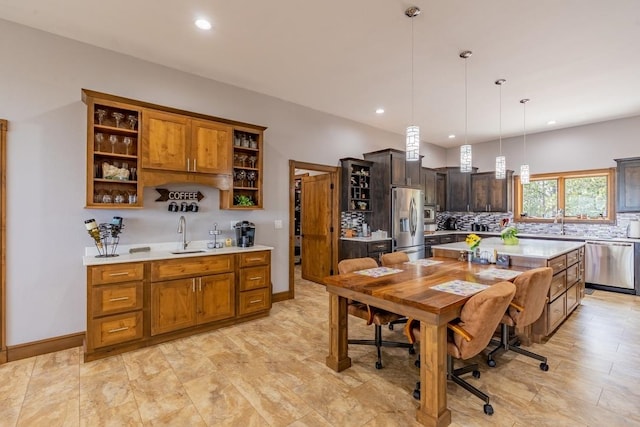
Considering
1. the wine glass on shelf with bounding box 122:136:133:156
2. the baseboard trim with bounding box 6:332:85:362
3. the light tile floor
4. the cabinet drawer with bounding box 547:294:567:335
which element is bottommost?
the light tile floor

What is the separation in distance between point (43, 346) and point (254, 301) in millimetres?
2070

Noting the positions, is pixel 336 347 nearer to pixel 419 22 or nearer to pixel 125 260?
pixel 125 260

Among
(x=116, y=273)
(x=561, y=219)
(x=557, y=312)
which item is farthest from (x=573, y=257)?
(x=116, y=273)

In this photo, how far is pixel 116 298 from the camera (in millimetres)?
2938

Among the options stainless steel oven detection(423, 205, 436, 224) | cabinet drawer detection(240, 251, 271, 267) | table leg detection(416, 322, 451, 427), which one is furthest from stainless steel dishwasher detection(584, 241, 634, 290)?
cabinet drawer detection(240, 251, 271, 267)

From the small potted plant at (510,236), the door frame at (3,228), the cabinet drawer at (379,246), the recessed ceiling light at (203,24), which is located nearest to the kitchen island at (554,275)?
the small potted plant at (510,236)

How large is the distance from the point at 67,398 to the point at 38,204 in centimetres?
185

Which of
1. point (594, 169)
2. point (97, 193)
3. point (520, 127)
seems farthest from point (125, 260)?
point (594, 169)

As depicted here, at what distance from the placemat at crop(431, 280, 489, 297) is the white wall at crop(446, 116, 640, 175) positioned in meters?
5.52

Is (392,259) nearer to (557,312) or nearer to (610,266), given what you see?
(557,312)

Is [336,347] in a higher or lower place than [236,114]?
lower

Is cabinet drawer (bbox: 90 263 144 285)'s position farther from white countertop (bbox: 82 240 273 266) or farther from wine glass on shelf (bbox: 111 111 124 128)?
wine glass on shelf (bbox: 111 111 124 128)

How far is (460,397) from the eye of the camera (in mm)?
2277

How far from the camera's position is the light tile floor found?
2051 millimetres
